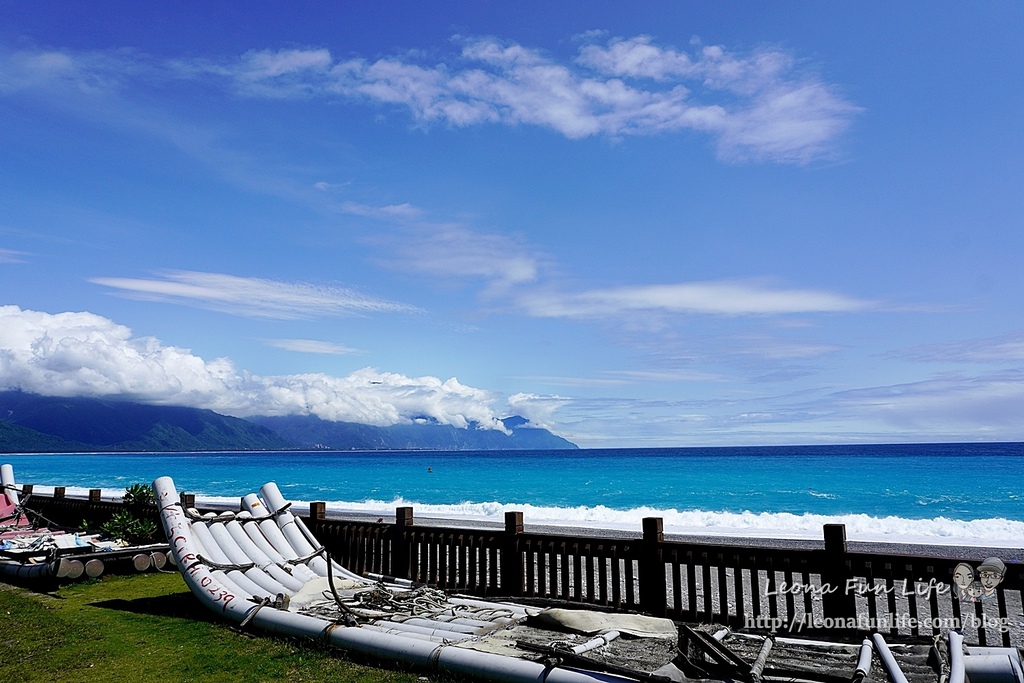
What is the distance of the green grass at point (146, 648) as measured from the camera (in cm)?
521

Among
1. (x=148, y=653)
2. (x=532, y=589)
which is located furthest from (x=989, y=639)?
(x=148, y=653)

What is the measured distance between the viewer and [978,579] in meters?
5.40

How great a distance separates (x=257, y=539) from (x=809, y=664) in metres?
6.46

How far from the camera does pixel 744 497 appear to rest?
152 ft

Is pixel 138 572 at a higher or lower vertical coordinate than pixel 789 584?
lower

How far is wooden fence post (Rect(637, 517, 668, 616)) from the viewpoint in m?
6.71

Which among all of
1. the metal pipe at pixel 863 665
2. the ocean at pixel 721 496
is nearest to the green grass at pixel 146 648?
the metal pipe at pixel 863 665

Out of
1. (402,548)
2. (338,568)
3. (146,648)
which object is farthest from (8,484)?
(146,648)

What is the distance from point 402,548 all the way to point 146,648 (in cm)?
310

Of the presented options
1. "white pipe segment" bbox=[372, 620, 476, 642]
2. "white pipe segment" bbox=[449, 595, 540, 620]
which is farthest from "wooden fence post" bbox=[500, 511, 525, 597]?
"white pipe segment" bbox=[372, 620, 476, 642]

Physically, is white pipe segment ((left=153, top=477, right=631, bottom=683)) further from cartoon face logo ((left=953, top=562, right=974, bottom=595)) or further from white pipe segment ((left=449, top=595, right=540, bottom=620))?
cartoon face logo ((left=953, top=562, right=974, bottom=595))

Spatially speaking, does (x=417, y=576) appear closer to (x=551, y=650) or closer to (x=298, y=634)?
(x=298, y=634)

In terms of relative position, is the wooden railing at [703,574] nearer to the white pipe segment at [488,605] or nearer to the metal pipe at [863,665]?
the white pipe segment at [488,605]

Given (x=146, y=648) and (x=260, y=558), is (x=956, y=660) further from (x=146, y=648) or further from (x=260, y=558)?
(x=260, y=558)
